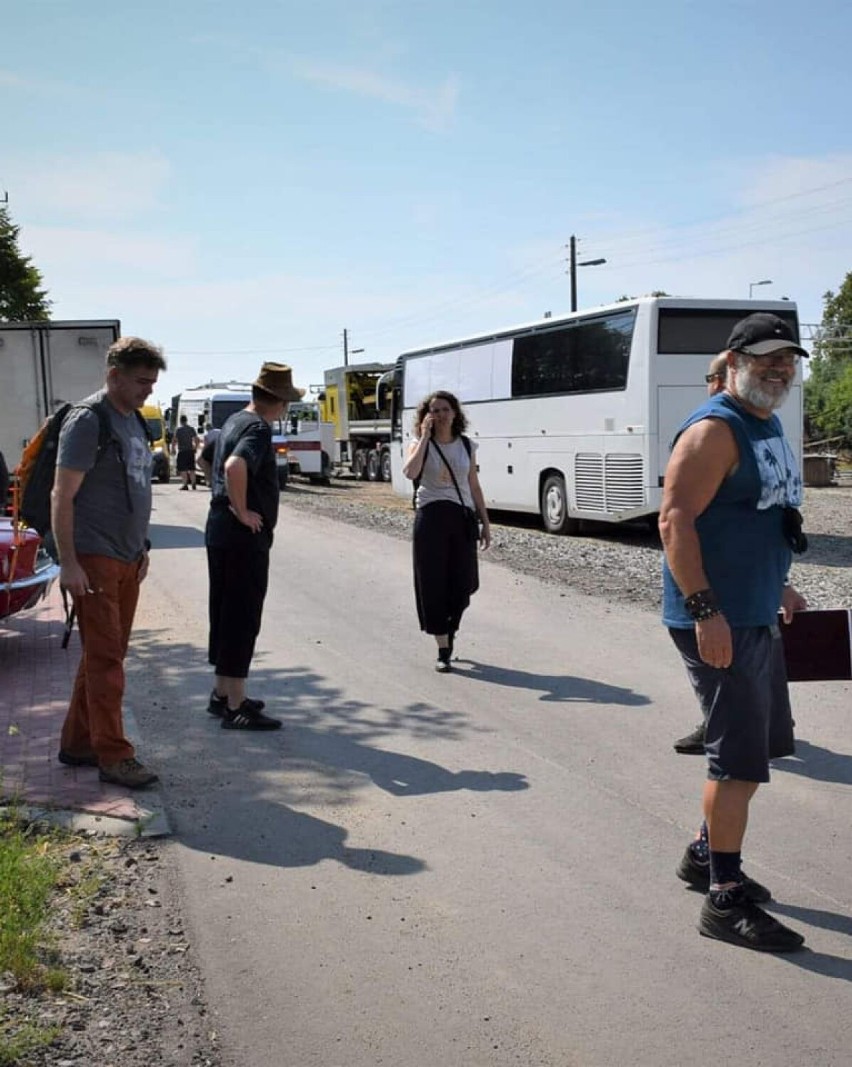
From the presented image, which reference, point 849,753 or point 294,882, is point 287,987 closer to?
point 294,882

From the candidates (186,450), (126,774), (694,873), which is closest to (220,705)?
(126,774)

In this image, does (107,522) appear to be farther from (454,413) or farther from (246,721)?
(454,413)

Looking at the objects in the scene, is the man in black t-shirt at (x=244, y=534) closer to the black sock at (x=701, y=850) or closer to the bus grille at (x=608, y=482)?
the black sock at (x=701, y=850)

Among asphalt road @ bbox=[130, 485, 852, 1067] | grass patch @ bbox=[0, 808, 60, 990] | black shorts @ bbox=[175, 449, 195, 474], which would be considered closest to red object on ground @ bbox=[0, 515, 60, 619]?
asphalt road @ bbox=[130, 485, 852, 1067]

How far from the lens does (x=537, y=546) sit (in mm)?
17359

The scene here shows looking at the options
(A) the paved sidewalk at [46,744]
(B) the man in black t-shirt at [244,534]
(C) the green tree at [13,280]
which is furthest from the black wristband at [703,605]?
(C) the green tree at [13,280]

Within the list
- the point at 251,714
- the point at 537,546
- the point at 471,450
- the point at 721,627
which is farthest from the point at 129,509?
the point at 537,546

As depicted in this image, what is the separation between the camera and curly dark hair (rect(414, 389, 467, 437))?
8.40 m

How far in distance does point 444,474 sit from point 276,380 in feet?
6.64

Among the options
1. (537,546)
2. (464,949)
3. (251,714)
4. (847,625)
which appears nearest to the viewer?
(464,949)

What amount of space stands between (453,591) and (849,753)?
2.96 meters

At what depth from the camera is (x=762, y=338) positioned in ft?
13.2

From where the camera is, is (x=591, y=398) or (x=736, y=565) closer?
(x=736, y=565)

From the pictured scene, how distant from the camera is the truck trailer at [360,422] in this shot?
3950 centimetres
